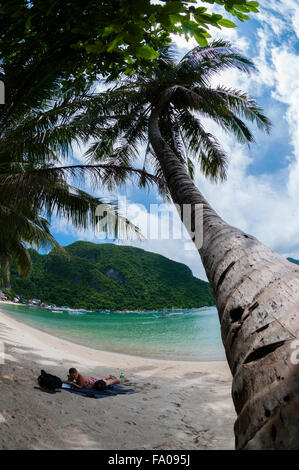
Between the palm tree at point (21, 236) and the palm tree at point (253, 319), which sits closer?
the palm tree at point (253, 319)

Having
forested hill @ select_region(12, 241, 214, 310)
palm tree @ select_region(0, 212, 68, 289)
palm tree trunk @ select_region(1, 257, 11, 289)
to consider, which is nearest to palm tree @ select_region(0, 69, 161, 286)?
palm tree @ select_region(0, 212, 68, 289)

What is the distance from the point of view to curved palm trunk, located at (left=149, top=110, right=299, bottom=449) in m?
0.69

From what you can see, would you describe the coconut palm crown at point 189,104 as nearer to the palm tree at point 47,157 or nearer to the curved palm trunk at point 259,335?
the palm tree at point 47,157

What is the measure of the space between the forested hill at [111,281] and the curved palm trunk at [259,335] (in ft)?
161

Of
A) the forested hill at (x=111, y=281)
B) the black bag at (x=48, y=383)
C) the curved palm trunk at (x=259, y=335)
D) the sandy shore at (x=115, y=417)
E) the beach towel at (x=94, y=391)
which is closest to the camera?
the curved palm trunk at (x=259, y=335)

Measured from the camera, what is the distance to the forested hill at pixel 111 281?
168 ft

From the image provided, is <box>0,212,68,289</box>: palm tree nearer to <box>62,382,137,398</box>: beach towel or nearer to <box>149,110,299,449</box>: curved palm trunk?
<box>62,382,137,398</box>: beach towel

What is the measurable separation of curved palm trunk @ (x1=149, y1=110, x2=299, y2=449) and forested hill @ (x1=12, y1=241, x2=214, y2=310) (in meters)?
49.1

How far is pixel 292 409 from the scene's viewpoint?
654 mm

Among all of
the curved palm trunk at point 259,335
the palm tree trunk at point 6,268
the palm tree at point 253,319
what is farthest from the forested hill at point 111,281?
the curved palm trunk at point 259,335
